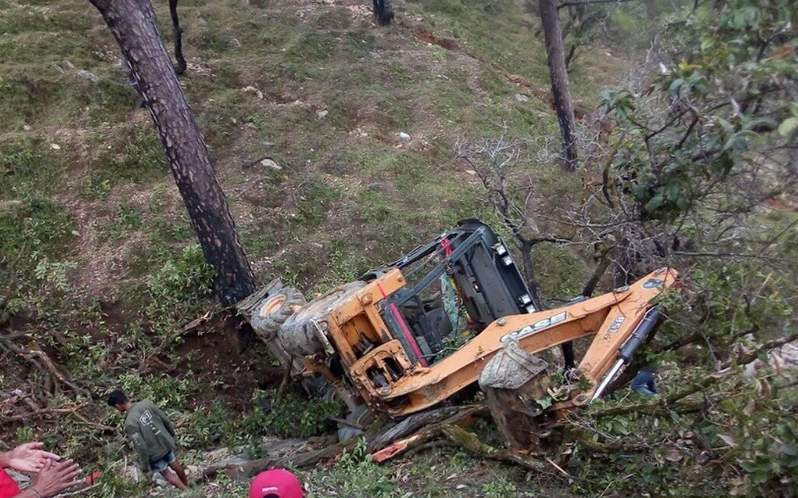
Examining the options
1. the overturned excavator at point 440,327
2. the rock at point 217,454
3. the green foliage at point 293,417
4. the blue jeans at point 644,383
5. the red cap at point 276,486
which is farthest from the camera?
the green foliage at point 293,417

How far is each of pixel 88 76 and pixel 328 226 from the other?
4720 mm

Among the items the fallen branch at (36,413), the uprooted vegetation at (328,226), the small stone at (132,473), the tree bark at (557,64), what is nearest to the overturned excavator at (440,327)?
the uprooted vegetation at (328,226)

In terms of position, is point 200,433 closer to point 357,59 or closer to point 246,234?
point 246,234

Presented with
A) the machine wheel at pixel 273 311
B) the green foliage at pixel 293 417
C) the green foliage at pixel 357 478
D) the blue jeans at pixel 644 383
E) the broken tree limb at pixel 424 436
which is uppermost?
the machine wheel at pixel 273 311

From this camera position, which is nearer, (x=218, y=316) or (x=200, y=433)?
(x=200, y=433)

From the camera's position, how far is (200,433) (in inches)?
273

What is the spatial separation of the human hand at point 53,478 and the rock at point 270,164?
24.2ft

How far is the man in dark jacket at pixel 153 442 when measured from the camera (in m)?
5.88

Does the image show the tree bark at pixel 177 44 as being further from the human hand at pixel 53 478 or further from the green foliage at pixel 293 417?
the human hand at pixel 53 478

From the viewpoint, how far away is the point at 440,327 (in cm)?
654

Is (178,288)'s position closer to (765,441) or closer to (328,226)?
(328,226)

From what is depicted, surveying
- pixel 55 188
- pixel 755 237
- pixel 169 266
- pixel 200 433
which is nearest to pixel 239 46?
pixel 55 188

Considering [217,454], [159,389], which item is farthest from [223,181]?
[217,454]

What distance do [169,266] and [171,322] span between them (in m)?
0.76
